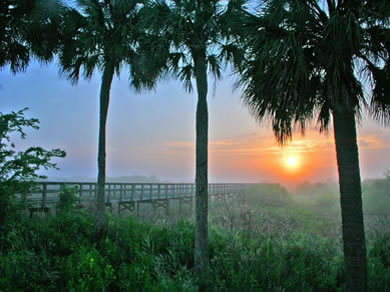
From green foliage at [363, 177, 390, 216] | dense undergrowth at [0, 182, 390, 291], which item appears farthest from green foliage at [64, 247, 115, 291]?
green foliage at [363, 177, 390, 216]

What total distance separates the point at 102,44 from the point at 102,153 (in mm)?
3663

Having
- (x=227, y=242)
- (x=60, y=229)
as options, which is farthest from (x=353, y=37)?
(x=60, y=229)

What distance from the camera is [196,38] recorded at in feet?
25.3

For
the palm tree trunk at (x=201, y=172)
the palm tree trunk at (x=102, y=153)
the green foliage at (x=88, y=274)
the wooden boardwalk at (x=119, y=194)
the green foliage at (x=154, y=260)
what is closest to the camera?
the green foliage at (x=88, y=274)

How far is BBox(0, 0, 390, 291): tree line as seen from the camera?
5.57m

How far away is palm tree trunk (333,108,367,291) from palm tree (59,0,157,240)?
19.5 feet

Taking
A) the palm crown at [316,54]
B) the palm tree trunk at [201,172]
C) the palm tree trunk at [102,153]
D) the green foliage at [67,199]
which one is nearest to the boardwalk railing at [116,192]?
the green foliage at [67,199]

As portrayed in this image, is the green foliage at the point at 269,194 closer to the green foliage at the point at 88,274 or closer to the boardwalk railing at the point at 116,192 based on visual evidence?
the boardwalk railing at the point at 116,192

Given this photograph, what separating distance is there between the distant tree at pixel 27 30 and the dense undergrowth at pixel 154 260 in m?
6.16

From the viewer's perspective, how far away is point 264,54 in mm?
5680

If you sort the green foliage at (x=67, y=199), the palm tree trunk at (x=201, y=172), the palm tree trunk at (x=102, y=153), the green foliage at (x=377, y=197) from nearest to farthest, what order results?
1. the palm tree trunk at (x=201, y=172)
2. the palm tree trunk at (x=102, y=153)
3. the green foliage at (x=67, y=199)
4. the green foliage at (x=377, y=197)

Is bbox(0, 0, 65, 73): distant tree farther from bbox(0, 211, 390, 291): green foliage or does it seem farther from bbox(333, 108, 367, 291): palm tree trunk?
bbox(333, 108, 367, 291): palm tree trunk

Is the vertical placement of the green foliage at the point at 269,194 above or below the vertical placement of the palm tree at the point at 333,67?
below

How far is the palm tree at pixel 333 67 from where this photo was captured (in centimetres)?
541
